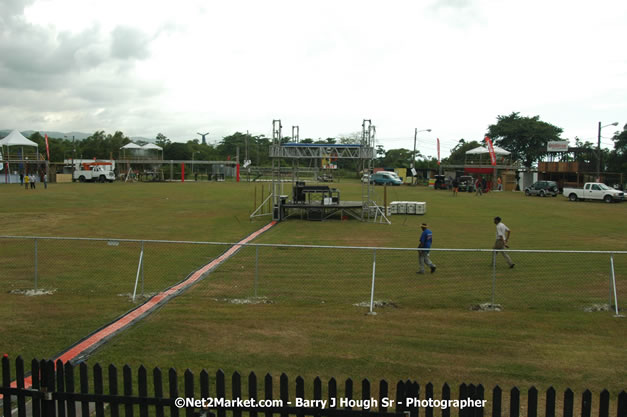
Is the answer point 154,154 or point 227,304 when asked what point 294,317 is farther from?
point 154,154

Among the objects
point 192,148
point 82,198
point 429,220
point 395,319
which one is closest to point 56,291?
point 395,319

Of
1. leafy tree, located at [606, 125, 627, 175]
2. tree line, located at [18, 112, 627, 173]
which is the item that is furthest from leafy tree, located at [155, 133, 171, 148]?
leafy tree, located at [606, 125, 627, 175]

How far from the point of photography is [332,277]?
517 inches

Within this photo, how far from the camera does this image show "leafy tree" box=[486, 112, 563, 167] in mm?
97188

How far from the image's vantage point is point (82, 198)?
41.8 meters

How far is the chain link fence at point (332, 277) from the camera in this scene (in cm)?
1148

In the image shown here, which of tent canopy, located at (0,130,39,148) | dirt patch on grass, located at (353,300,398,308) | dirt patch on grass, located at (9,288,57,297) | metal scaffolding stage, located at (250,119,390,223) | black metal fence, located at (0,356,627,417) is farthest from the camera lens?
tent canopy, located at (0,130,39,148)

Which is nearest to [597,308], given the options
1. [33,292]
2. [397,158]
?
[33,292]

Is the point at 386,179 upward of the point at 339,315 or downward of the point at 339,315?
upward

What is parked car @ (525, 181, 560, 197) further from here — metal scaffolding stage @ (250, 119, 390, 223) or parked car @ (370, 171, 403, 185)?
metal scaffolding stage @ (250, 119, 390, 223)

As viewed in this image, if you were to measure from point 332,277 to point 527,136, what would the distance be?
309 feet

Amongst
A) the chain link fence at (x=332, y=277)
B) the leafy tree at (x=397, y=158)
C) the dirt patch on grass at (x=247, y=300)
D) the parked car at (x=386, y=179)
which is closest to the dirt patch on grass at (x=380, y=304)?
the chain link fence at (x=332, y=277)

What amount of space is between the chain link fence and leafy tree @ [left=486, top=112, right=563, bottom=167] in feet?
288

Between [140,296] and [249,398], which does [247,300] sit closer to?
[140,296]
